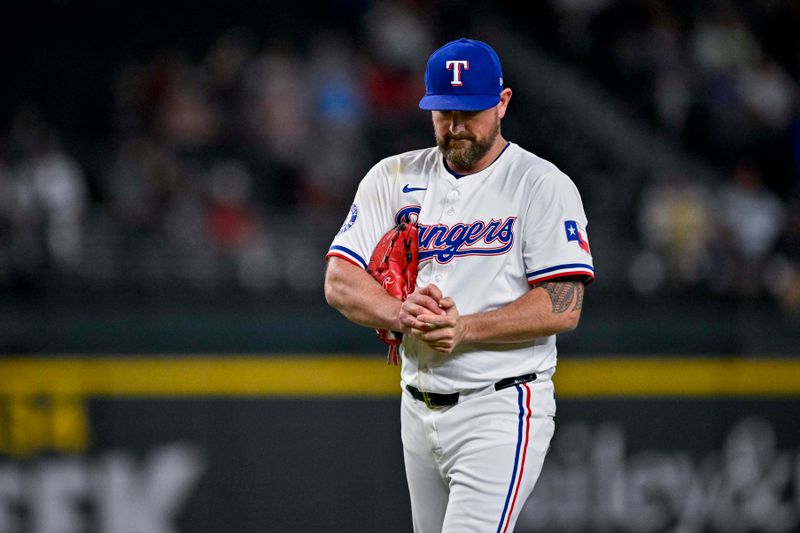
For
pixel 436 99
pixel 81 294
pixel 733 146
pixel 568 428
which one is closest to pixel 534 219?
pixel 436 99

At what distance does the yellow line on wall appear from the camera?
6781mm

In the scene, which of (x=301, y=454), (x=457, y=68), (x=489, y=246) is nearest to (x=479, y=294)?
(x=489, y=246)

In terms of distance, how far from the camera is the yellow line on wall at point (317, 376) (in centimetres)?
678

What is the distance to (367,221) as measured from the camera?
384 cm

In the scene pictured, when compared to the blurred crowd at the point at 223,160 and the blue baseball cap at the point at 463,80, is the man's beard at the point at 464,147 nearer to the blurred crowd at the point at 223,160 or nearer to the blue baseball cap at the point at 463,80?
the blue baseball cap at the point at 463,80

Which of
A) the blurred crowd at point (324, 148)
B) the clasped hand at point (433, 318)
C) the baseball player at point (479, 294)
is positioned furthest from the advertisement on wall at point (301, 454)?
the clasped hand at point (433, 318)

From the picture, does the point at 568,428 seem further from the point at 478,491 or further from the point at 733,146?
the point at 733,146

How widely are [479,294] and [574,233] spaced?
1.14 feet

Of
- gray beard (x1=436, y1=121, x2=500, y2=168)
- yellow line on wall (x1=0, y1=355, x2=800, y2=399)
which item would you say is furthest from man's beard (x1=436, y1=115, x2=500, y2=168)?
yellow line on wall (x1=0, y1=355, x2=800, y2=399)

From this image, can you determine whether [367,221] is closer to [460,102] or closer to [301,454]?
[460,102]

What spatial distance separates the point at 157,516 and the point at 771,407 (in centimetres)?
368

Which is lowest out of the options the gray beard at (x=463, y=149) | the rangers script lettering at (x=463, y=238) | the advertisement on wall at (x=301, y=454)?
the advertisement on wall at (x=301, y=454)

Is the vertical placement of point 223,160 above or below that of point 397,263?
above

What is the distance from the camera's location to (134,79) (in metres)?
9.66
